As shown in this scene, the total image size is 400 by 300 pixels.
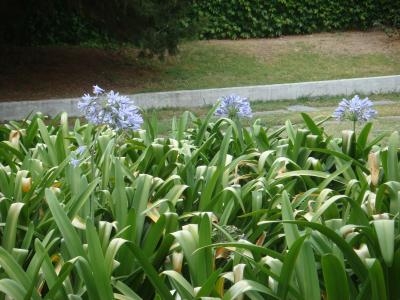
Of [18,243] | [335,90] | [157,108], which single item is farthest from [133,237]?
[335,90]

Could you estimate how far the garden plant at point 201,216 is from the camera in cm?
267

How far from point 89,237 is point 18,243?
78cm

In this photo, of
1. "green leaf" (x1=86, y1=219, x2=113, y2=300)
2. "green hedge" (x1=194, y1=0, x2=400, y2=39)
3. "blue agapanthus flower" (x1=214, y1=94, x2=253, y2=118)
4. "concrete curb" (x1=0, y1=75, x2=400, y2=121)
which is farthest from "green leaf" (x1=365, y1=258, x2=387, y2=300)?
"green hedge" (x1=194, y1=0, x2=400, y2=39)

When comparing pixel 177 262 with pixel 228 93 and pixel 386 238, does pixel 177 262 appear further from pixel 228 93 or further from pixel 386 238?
pixel 228 93

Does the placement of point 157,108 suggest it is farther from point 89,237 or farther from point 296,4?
point 89,237

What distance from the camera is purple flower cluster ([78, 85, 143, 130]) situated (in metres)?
3.51

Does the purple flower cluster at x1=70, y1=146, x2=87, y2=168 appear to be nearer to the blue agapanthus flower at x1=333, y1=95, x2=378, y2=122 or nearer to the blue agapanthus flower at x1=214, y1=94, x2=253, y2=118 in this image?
the blue agapanthus flower at x1=214, y1=94, x2=253, y2=118

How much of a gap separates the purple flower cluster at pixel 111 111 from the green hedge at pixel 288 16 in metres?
15.0

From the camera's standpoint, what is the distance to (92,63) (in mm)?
15883

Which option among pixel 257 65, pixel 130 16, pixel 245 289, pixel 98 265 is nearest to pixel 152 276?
pixel 98 265

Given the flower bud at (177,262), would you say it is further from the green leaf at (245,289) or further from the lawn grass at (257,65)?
the lawn grass at (257,65)

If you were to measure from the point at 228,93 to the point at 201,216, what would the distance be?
1072 cm

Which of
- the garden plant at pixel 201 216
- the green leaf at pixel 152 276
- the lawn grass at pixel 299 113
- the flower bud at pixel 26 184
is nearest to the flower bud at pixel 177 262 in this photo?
the garden plant at pixel 201 216

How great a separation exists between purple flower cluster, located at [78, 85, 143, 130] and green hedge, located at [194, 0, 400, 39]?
49.2 ft
